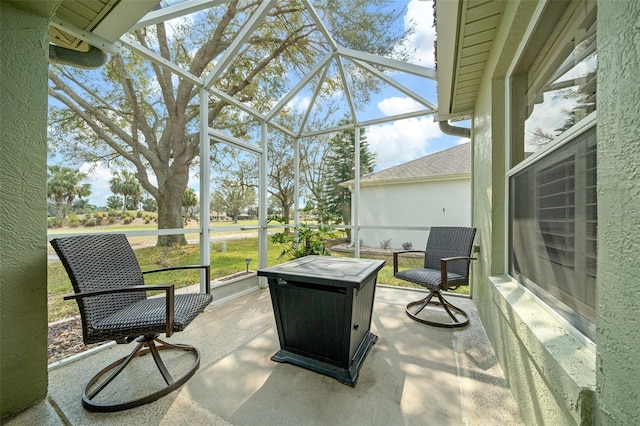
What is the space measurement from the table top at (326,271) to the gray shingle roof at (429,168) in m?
2.82

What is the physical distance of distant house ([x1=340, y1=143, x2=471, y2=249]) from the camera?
4.50m

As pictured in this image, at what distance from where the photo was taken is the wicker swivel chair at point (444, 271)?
A: 8.63 feet

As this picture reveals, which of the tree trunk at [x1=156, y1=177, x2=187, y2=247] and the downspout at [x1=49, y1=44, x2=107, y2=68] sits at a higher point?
the downspout at [x1=49, y1=44, x2=107, y2=68]

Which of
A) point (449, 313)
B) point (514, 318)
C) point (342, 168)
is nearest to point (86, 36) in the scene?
point (514, 318)

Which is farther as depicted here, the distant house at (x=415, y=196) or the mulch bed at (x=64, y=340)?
the distant house at (x=415, y=196)

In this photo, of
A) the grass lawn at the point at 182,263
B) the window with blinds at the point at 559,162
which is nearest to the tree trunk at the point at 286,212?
the grass lawn at the point at 182,263

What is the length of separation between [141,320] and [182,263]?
5.41 feet

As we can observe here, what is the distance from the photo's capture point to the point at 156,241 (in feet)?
9.18

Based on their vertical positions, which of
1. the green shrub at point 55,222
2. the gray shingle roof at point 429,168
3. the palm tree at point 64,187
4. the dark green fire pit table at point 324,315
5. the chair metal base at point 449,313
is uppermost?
the gray shingle roof at point 429,168

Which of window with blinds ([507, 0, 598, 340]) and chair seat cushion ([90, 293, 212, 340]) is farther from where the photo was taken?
chair seat cushion ([90, 293, 212, 340])

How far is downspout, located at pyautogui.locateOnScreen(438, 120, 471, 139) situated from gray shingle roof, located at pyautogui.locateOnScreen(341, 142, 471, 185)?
58cm

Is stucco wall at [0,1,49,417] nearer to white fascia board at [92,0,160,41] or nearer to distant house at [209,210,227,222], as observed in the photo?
white fascia board at [92,0,160,41]

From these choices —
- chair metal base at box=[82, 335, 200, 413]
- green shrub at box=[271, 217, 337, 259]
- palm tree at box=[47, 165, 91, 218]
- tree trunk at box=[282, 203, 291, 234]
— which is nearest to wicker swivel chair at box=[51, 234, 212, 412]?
chair metal base at box=[82, 335, 200, 413]

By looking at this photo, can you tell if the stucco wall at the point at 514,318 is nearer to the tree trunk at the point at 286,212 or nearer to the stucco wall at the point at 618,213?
the stucco wall at the point at 618,213
